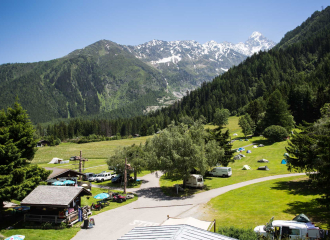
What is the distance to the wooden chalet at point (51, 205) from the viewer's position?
2455 centimetres

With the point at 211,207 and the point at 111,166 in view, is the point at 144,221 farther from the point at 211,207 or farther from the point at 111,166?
the point at 111,166

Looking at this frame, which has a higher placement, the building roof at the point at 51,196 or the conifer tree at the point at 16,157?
the conifer tree at the point at 16,157

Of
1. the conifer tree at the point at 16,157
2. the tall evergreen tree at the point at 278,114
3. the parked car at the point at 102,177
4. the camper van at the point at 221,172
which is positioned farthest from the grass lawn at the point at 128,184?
the tall evergreen tree at the point at 278,114

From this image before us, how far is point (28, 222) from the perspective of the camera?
25391mm

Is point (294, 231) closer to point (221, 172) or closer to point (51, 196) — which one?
point (51, 196)

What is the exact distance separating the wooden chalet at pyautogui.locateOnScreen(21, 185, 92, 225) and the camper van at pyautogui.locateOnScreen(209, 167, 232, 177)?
2820cm

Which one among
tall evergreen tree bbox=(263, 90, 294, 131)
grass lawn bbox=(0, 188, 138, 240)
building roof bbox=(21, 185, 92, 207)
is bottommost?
grass lawn bbox=(0, 188, 138, 240)

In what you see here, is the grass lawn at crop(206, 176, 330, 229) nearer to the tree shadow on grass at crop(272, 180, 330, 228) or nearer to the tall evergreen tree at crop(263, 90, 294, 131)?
the tree shadow on grass at crop(272, 180, 330, 228)

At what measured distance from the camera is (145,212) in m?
28.0

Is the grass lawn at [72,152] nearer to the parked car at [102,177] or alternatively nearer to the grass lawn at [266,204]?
the parked car at [102,177]

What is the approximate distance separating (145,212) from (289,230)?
1655cm

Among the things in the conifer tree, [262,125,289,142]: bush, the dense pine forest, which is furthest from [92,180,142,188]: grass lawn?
the dense pine forest

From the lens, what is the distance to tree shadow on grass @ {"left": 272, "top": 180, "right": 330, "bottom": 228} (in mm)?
21938

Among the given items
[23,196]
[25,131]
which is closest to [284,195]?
[23,196]
